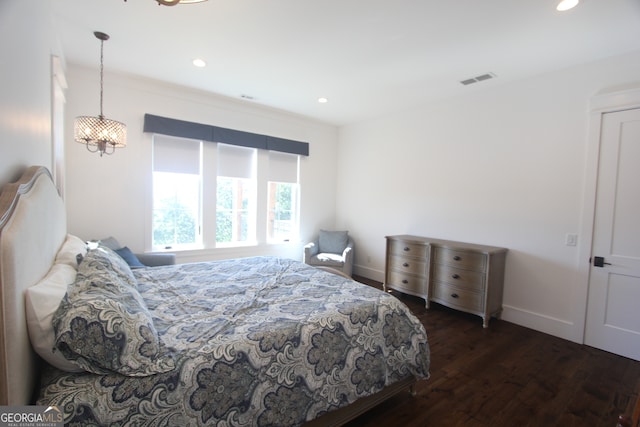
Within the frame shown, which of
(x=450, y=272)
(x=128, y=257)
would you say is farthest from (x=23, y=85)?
(x=450, y=272)

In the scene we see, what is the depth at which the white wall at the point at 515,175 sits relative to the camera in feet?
9.86

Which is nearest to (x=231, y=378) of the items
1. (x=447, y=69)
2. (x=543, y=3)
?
(x=543, y=3)

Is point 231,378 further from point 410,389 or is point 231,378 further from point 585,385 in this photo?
point 585,385

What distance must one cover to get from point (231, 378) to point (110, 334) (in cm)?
56

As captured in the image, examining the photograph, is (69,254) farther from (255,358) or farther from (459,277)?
(459,277)

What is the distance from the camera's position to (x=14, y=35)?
1299mm

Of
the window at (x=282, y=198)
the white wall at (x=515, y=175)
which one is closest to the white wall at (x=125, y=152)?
the window at (x=282, y=198)

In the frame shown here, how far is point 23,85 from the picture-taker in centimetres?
146

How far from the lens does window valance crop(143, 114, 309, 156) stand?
12.3 ft

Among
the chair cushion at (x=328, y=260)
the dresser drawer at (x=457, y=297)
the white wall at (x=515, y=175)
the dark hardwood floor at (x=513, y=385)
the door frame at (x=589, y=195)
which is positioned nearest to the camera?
the dark hardwood floor at (x=513, y=385)

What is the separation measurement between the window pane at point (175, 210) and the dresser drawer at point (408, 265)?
289 cm

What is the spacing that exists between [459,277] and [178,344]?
3.17 m

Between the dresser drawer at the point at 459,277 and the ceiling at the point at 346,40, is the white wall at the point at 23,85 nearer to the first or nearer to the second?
the ceiling at the point at 346,40

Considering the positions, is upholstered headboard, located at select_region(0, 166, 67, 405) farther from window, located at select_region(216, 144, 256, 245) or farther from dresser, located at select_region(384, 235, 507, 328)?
dresser, located at select_region(384, 235, 507, 328)
